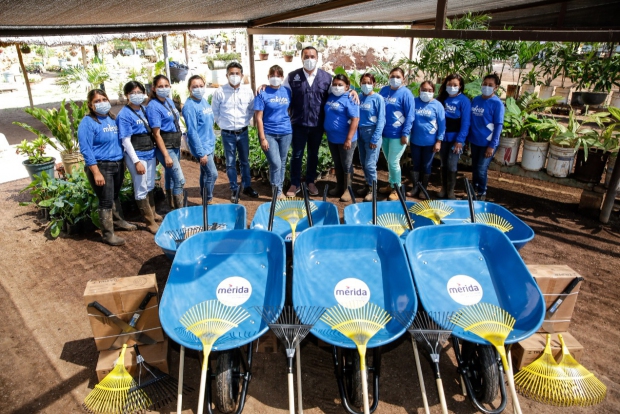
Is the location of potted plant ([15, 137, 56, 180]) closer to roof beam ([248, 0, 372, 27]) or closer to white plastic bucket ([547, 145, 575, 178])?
roof beam ([248, 0, 372, 27])

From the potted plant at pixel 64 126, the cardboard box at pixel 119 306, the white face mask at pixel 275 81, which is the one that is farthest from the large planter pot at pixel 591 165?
the potted plant at pixel 64 126

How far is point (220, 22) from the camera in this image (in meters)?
6.78

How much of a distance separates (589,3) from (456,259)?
7459 millimetres

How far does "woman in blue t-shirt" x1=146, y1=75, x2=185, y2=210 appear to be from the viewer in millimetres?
4793

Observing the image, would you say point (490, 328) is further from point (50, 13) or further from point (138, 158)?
point (50, 13)

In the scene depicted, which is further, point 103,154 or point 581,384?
point 103,154

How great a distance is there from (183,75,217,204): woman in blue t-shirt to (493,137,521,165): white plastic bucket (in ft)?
12.9

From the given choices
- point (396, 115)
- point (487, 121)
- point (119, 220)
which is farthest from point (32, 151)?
point (487, 121)

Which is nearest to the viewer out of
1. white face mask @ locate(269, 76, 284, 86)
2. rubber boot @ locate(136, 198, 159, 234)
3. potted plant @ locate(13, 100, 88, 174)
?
rubber boot @ locate(136, 198, 159, 234)

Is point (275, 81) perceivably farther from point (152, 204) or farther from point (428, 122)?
point (152, 204)

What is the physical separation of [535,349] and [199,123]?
13.5ft

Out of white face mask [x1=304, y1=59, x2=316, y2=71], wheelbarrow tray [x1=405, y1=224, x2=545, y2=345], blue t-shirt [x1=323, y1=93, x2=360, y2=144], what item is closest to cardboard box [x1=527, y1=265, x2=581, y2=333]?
wheelbarrow tray [x1=405, y1=224, x2=545, y2=345]

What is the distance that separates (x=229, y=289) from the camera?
3.08 meters

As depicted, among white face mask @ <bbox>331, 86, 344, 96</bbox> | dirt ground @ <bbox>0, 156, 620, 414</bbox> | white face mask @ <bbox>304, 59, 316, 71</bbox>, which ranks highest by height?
white face mask @ <bbox>304, 59, 316, 71</bbox>
